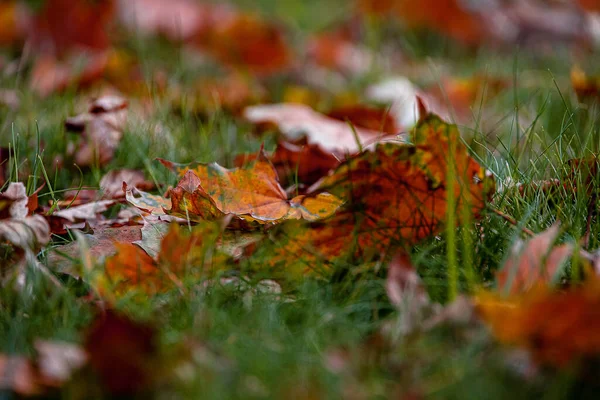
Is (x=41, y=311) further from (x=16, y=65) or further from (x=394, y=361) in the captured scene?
(x=16, y=65)

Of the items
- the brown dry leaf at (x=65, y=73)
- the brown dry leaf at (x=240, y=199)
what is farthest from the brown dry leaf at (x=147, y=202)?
the brown dry leaf at (x=65, y=73)

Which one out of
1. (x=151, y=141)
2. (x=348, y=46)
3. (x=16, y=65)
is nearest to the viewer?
(x=151, y=141)

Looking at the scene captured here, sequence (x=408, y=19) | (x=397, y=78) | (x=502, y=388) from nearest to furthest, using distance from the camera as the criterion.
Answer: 1. (x=502, y=388)
2. (x=397, y=78)
3. (x=408, y=19)

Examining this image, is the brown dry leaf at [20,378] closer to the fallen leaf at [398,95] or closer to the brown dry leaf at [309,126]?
the brown dry leaf at [309,126]

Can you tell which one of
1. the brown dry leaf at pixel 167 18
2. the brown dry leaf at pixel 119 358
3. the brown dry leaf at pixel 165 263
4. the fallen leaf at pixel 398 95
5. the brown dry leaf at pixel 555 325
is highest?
the brown dry leaf at pixel 555 325

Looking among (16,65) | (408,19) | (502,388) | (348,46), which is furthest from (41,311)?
(408,19)

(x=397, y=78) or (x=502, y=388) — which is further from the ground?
(x=502, y=388)
